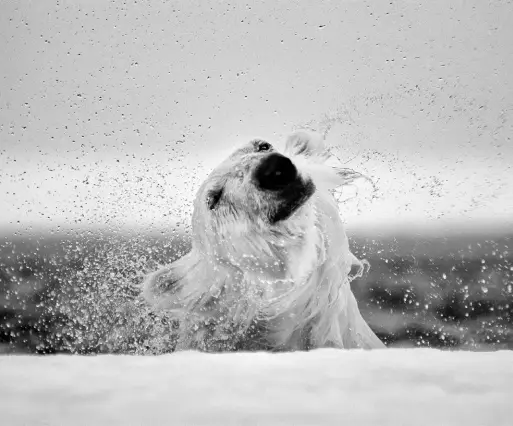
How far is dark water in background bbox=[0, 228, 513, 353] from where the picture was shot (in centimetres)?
359

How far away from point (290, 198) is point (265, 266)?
14.1 inches

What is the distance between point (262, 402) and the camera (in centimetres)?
150

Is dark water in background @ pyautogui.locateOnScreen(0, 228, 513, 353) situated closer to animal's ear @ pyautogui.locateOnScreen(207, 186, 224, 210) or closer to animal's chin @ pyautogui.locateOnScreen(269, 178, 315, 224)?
animal's ear @ pyautogui.locateOnScreen(207, 186, 224, 210)

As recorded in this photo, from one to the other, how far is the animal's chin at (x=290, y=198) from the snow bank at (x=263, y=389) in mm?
665

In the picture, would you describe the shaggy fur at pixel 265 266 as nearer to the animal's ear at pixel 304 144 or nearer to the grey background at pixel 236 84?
the animal's ear at pixel 304 144

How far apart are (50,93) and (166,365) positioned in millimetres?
2822

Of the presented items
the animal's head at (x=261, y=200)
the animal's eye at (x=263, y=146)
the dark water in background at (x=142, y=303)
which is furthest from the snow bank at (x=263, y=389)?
the dark water in background at (x=142, y=303)

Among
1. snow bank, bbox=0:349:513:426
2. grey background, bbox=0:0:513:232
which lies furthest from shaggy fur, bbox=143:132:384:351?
grey background, bbox=0:0:513:232

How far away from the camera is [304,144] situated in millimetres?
2770

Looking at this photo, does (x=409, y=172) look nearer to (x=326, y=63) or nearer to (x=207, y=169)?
(x=326, y=63)

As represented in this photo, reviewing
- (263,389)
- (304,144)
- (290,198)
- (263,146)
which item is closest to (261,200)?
(290,198)

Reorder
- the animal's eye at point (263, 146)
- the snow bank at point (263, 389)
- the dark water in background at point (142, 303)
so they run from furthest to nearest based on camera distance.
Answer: the dark water in background at point (142, 303) → the animal's eye at point (263, 146) → the snow bank at point (263, 389)

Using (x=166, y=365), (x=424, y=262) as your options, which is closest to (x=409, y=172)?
(x=166, y=365)

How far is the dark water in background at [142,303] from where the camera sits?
11.8 feet
